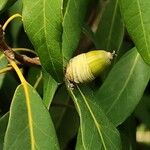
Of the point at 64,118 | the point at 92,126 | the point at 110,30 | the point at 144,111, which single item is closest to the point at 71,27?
the point at 92,126

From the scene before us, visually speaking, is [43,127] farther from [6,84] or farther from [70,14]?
[6,84]

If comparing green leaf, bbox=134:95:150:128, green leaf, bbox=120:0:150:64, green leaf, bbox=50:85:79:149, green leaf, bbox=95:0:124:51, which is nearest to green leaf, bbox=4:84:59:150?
green leaf, bbox=120:0:150:64

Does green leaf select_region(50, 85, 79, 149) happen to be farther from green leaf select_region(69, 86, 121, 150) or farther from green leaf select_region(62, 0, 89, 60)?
green leaf select_region(62, 0, 89, 60)

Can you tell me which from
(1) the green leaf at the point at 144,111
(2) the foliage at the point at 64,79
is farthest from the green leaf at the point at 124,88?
(1) the green leaf at the point at 144,111

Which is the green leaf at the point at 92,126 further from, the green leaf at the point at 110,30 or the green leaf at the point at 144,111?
the green leaf at the point at 144,111

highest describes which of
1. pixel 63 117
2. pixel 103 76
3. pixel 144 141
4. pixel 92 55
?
pixel 92 55

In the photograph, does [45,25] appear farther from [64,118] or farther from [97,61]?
[64,118]

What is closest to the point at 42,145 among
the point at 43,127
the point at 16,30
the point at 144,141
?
the point at 43,127
